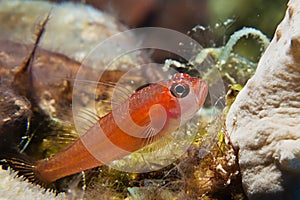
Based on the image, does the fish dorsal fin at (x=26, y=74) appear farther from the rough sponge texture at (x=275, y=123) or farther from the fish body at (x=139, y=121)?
the rough sponge texture at (x=275, y=123)

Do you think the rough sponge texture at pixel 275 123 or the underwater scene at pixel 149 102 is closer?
the rough sponge texture at pixel 275 123

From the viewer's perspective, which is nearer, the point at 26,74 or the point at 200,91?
the point at 200,91

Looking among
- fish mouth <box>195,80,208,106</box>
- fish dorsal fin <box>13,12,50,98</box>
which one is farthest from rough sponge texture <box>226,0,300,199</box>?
fish dorsal fin <box>13,12,50,98</box>

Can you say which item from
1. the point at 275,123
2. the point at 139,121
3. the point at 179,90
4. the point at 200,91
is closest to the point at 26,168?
the point at 139,121

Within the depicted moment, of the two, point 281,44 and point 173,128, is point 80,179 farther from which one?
point 281,44

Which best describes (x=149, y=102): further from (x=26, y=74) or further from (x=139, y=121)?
(x=26, y=74)

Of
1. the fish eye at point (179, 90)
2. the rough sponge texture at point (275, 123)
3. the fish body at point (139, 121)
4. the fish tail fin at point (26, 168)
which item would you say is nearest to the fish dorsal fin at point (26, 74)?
the fish tail fin at point (26, 168)

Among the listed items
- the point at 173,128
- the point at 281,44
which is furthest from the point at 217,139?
the point at 281,44
